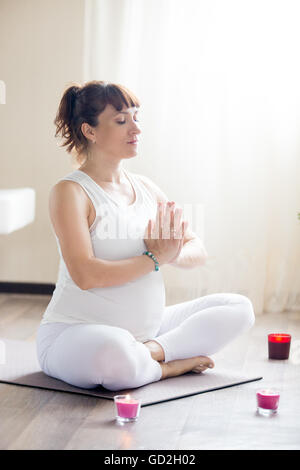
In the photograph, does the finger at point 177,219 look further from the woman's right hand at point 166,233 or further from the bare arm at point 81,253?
the bare arm at point 81,253

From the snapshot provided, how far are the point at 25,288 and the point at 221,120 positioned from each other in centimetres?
151

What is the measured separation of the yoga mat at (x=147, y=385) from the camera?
2.45 meters

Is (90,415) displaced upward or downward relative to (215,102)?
downward

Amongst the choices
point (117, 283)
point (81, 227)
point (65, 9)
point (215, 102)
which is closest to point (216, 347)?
point (117, 283)

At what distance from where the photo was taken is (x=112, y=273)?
250cm

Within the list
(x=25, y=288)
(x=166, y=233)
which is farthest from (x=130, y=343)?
(x=25, y=288)

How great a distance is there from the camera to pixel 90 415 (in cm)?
228

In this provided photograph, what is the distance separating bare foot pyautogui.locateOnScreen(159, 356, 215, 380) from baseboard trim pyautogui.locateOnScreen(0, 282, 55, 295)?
1751 mm

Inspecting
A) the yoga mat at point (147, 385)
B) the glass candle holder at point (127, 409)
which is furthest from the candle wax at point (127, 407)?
the yoga mat at point (147, 385)

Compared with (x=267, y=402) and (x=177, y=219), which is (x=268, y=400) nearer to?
(x=267, y=402)

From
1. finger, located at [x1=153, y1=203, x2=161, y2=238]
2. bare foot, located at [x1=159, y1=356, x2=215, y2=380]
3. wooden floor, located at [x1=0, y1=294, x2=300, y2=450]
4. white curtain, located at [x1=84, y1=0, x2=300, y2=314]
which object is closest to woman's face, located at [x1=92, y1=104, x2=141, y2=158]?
finger, located at [x1=153, y1=203, x2=161, y2=238]

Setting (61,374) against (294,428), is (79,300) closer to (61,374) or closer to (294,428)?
(61,374)

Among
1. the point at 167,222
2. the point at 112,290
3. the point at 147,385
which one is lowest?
the point at 147,385

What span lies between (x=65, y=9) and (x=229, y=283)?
1.76 m
